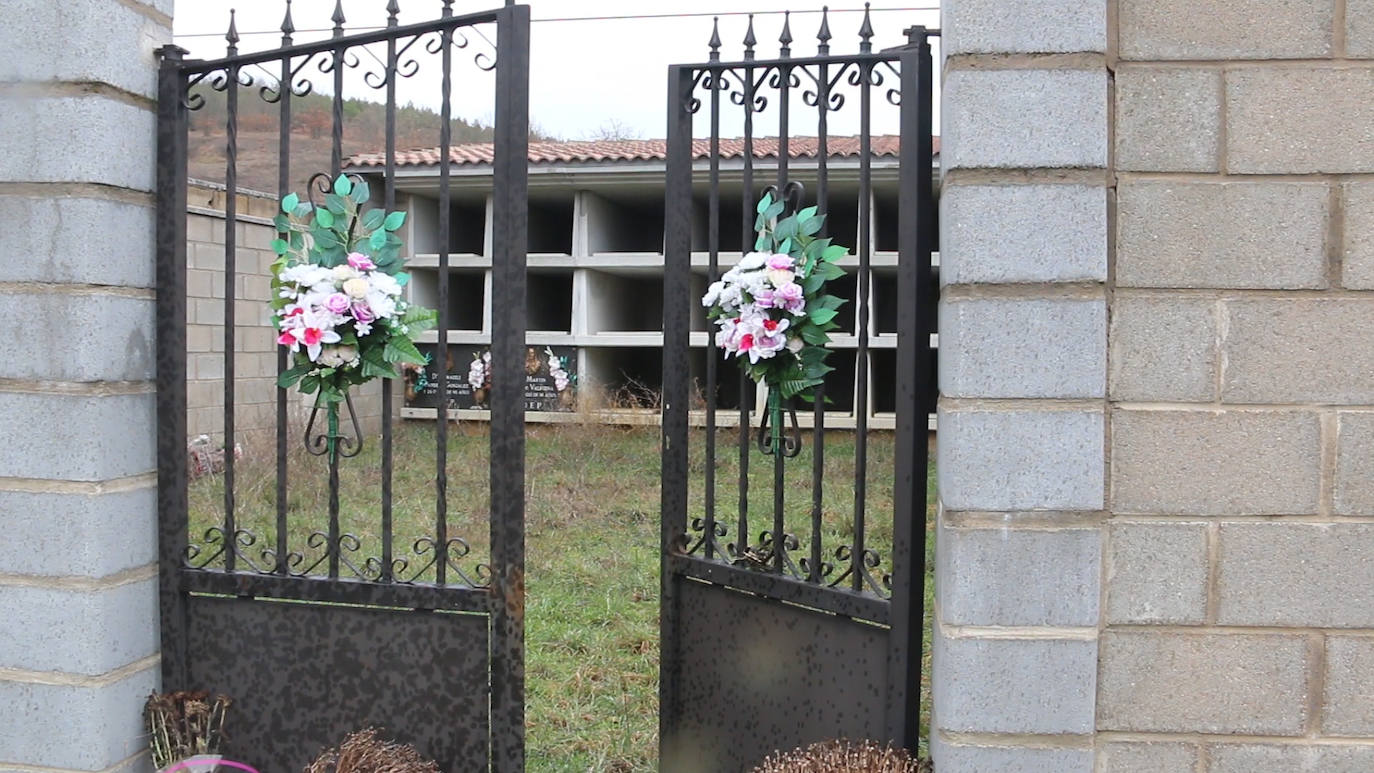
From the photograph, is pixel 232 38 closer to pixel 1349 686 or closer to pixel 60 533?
pixel 60 533

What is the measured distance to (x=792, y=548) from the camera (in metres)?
3.44

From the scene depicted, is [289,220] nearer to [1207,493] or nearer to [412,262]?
[1207,493]

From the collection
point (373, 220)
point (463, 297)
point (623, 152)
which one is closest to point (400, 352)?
point (373, 220)

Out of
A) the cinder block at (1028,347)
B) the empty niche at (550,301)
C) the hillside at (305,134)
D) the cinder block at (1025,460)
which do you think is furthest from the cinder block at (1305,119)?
the hillside at (305,134)

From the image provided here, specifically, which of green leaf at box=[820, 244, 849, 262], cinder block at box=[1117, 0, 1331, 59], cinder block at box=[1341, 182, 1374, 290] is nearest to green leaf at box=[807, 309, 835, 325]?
green leaf at box=[820, 244, 849, 262]

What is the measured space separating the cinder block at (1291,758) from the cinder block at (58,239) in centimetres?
304

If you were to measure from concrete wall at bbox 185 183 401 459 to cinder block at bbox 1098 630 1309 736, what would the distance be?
893cm

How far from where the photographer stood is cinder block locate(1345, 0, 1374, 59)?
2621mm

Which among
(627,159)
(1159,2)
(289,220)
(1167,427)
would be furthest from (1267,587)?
(627,159)

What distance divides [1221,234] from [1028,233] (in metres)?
0.43

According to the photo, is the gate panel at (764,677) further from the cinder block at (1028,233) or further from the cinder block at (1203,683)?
the cinder block at (1028,233)

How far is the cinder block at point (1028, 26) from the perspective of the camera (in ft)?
8.63

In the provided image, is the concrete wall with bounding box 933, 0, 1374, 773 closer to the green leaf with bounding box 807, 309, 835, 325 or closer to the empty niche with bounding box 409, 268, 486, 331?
the green leaf with bounding box 807, 309, 835, 325

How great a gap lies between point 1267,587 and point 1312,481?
0.85ft
